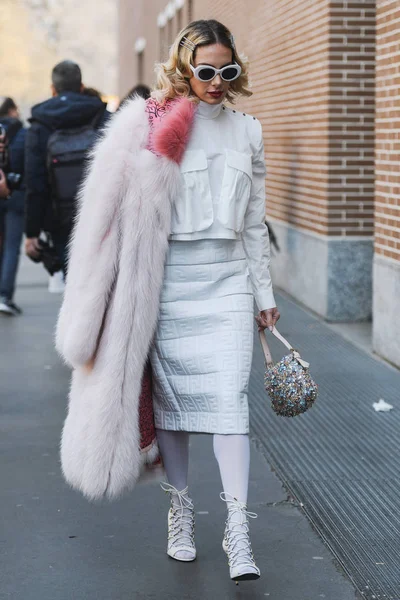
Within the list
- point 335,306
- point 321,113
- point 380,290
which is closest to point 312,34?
point 321,113

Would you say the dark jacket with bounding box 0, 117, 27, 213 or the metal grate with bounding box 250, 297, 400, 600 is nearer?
the metal grate with bounding box 250, 297, 400, 600

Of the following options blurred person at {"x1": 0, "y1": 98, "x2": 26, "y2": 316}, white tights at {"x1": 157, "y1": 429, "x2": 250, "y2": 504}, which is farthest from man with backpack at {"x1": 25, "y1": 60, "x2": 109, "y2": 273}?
white tights at {"x1": 157, "y1": 429, "x2": 250, "y2": 504}

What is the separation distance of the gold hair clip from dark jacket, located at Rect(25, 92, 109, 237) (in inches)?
144

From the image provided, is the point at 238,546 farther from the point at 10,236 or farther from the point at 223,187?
the point at 10,236

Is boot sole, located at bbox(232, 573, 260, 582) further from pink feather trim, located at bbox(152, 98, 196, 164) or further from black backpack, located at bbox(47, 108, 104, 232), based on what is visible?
black backpack, located at bbox(47, 108, 104, 232)

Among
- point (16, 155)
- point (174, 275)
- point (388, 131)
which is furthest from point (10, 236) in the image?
point (174, 275)

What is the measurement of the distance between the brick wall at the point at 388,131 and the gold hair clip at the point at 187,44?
179 inches

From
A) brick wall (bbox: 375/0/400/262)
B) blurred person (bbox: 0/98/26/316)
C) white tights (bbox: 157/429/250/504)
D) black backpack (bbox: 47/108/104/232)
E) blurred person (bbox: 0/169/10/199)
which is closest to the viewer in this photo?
white tights (bbox: 157/429/250/504)

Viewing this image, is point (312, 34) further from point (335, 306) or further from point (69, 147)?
point (69, 147)

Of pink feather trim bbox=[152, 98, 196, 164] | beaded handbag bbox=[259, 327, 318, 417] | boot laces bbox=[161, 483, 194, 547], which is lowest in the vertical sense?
boot laces bbox=[161, 483, 194, 547]

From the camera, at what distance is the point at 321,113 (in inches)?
438

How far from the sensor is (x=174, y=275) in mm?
4391

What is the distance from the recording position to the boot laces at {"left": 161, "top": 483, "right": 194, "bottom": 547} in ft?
15.2

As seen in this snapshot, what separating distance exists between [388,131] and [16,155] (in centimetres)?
324
